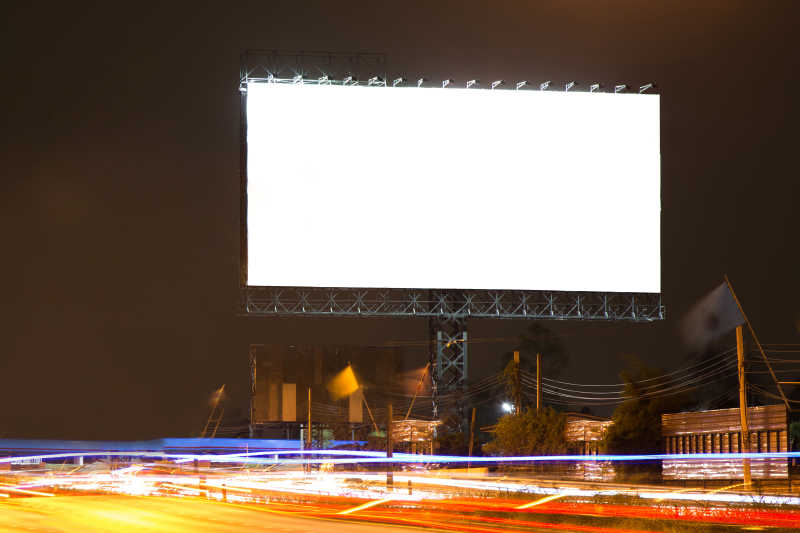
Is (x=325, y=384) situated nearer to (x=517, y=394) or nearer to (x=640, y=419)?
(x=517, y=394)

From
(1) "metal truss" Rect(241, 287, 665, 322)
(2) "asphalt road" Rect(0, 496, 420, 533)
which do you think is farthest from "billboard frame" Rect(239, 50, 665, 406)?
(2) "asphalt road" Rect(0, 496, 420, 533)

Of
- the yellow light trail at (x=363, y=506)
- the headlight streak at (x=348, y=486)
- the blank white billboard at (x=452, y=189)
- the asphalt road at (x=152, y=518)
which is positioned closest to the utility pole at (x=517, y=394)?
the blank white billboard at (x=452, y=189)

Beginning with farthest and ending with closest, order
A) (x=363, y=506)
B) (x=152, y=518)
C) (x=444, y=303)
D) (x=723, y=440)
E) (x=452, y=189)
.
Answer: (x=444, y=303) → (x=452, y=189) → (x=723, y=440) → (x=363, y=506) → (x=152, y=518)

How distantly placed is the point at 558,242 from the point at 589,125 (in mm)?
4772

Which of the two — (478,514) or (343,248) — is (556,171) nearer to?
(343,248)

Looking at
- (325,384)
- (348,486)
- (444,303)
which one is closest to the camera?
(348,486)

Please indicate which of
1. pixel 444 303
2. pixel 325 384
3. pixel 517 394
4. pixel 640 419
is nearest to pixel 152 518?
pixel 640 419

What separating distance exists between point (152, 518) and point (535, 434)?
30295 millimetres

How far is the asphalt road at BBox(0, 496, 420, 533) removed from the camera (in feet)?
54.5

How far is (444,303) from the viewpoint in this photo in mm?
49375

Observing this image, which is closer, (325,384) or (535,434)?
(535,434)

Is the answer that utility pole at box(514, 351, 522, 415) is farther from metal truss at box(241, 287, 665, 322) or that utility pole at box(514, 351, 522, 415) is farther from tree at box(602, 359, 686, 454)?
tree at box(602, 359, 686, 454)

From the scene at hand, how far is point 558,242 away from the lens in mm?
46906

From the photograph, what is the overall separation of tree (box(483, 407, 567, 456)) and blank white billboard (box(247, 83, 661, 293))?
5236 millimetres
